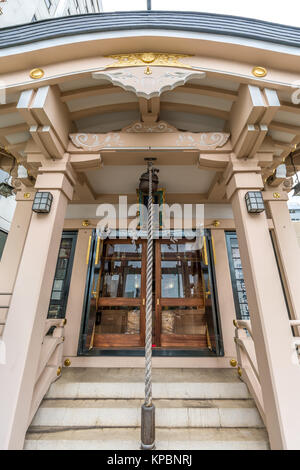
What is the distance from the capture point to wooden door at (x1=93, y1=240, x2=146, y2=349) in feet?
11.0

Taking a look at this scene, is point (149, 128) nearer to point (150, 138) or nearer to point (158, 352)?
point (150, 138)

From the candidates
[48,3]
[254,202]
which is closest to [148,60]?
[254,202]

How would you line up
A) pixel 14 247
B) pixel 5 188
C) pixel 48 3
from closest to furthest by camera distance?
pixel 14 247 < pixel 5 188 < pixel 48 3

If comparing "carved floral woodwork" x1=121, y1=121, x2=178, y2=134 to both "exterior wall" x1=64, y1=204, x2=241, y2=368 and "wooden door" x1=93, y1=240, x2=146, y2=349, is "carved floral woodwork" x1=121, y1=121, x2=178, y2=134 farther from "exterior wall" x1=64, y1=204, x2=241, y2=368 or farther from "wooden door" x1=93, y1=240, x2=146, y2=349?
"wooden door" x1=93, y1=240, x2=146, y2=349

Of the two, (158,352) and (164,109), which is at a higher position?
(164,109)

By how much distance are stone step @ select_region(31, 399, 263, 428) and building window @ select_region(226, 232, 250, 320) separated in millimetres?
1355

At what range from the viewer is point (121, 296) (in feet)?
11.8

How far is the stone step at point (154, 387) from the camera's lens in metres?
2.26

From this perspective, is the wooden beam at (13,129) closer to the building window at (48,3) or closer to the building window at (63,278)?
the building window at (63,278)

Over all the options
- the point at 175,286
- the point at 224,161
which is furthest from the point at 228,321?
the point at 224,161

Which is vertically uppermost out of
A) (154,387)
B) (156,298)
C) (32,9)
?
(32,9)

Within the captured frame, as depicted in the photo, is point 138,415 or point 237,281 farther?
point 237,281

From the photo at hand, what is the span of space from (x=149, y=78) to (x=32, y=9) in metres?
8.86
